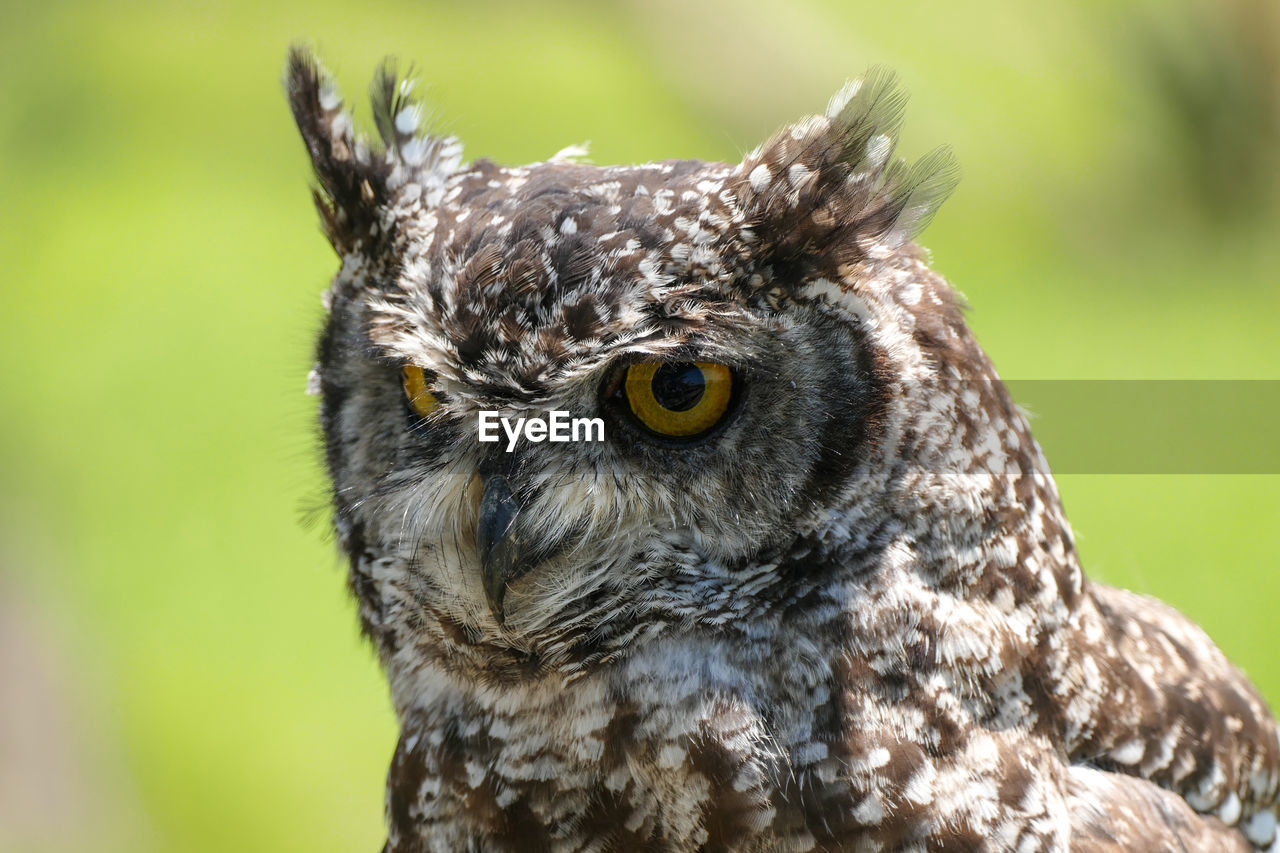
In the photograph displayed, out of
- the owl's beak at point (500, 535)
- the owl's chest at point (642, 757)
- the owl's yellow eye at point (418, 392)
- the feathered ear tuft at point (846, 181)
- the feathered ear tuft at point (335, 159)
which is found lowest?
the owl's chest at point (642, 757)

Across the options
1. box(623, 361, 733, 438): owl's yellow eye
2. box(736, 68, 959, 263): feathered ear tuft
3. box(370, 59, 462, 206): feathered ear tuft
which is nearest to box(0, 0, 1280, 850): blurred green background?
box(370, 59, 462, 206): feathered ear tuft

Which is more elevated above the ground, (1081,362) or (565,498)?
(1081,362)

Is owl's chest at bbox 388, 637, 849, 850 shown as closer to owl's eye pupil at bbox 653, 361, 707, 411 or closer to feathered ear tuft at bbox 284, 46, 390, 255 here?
owl's eye pupil at bbox 653, 361, 707, 411

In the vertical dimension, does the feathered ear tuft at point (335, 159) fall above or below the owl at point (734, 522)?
above

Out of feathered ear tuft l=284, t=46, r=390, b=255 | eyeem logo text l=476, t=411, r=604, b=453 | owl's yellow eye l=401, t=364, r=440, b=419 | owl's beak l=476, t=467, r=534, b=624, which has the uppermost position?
feathered ear tuft l=284, t=46, r=390, b=255

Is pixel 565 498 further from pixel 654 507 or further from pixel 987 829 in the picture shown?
pixel 987 829

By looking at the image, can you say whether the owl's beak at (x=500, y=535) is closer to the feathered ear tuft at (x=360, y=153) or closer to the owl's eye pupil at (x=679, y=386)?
the owl's eye pupil at (x=679, y=386)

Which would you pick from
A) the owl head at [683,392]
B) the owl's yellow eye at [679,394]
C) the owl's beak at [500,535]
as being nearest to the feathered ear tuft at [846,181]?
the owl head at [683,392]

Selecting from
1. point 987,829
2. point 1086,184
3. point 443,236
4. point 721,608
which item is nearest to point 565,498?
point 721,608

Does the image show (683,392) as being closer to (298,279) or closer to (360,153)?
(360,153)
